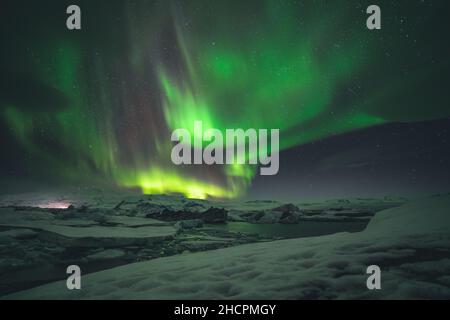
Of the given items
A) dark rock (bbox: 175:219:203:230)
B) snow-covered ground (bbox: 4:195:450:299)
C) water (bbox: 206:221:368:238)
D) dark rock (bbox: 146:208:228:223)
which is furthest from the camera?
dark rock (bbox: 146:208:228:223)

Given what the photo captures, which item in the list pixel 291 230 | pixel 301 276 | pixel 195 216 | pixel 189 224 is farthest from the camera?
pixel 195 216

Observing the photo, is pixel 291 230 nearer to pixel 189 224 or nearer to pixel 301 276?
pixel 189 224

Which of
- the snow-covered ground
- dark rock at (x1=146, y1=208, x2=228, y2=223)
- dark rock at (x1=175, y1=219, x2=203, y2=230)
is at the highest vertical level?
dark rock at (x1=146, y1=208, x2=228, y2=223)

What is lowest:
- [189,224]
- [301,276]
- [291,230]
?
[301,276]

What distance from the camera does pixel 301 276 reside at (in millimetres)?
4746

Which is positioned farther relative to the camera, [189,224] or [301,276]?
[189,224]

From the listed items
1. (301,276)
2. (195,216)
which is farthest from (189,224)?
(301,276)

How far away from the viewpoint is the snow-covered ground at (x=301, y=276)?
13.4 ft

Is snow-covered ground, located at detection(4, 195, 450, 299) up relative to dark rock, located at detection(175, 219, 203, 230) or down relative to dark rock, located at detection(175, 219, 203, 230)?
down

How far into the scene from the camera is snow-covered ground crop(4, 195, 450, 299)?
4074mm

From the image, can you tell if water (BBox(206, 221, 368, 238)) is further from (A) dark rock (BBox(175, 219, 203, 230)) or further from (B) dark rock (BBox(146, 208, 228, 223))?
(B) dark rock (BBox(146, 208, 228, 223))

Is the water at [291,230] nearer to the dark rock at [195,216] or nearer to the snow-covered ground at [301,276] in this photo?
the dark rock at [195,216]

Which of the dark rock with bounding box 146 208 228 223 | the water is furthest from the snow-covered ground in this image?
the dark rock with bounding box 146 208 228 223
